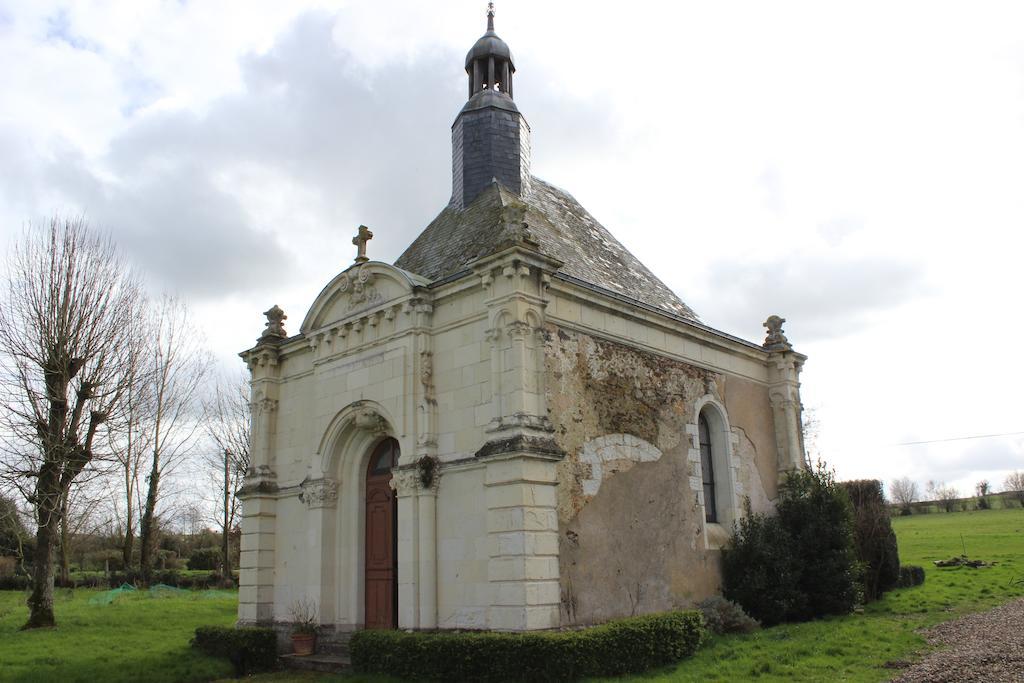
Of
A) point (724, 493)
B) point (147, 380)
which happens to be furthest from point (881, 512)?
point (147, 380)

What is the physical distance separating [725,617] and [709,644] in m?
1.03

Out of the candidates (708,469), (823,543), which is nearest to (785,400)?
(708,469)

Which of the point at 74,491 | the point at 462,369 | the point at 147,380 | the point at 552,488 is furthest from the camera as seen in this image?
the point at 147,380

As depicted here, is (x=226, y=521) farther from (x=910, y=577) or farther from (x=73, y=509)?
(x=910, y=577)

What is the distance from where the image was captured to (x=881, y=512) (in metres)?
17.0

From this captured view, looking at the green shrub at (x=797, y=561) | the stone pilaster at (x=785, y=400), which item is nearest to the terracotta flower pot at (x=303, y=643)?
the green shrub at (x=797, y=561)

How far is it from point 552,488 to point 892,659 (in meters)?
4.72

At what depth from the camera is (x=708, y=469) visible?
47.3 feet

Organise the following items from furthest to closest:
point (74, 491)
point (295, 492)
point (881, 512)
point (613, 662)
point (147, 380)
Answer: point (147, 380), point (74, 491), point (881, 512), point (295, 492), point (613, 662)

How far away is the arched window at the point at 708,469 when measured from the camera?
46.7 ft

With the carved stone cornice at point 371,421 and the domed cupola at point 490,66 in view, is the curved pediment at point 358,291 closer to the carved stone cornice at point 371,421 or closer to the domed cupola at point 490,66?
the carved stone cornice at point 371,421

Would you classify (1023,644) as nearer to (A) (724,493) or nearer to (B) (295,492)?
(A) (724,493)

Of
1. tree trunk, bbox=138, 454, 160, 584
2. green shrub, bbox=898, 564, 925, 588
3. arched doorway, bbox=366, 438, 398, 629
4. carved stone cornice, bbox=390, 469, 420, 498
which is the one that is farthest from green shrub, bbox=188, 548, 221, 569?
green shrub, bbox=898, 564, 925, 588

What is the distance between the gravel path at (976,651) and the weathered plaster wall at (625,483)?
11.9ft
